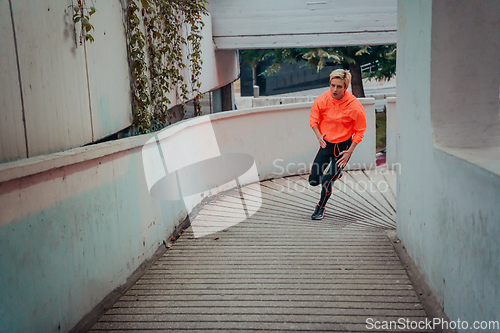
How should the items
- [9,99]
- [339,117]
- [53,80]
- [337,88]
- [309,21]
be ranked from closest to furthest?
[9,99], [53,80], [337,88], [339,117], [309,21]

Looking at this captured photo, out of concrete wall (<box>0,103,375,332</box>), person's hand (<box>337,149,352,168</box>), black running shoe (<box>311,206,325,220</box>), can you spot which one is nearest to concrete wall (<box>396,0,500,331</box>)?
person's hand (<box>337,149,352,168</box>)

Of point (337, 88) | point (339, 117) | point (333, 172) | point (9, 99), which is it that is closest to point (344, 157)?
point (333, 172)

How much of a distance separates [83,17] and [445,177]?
3.18m

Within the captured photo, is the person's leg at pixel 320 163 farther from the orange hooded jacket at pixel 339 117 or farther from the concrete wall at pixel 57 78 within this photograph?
the concrete wall at pixel 57 78

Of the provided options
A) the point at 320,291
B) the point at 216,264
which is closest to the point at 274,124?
the point at 216,264

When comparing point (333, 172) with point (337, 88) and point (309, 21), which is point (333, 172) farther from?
point (309, 21)

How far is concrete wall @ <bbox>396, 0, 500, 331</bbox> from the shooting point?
2613mm

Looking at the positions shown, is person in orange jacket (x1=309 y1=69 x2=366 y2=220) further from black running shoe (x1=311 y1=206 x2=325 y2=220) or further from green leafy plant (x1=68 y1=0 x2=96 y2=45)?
green leafy plant (x1=68 y1=0 x2=96 y2=45)

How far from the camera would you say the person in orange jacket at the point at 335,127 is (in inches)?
→ 222

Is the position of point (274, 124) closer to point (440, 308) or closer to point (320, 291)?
point (320, 291)

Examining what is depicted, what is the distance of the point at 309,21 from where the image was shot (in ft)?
36.2

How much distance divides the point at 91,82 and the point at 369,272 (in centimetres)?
310

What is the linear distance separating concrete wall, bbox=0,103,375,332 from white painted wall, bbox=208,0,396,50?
237 inches

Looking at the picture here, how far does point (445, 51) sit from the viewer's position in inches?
142
